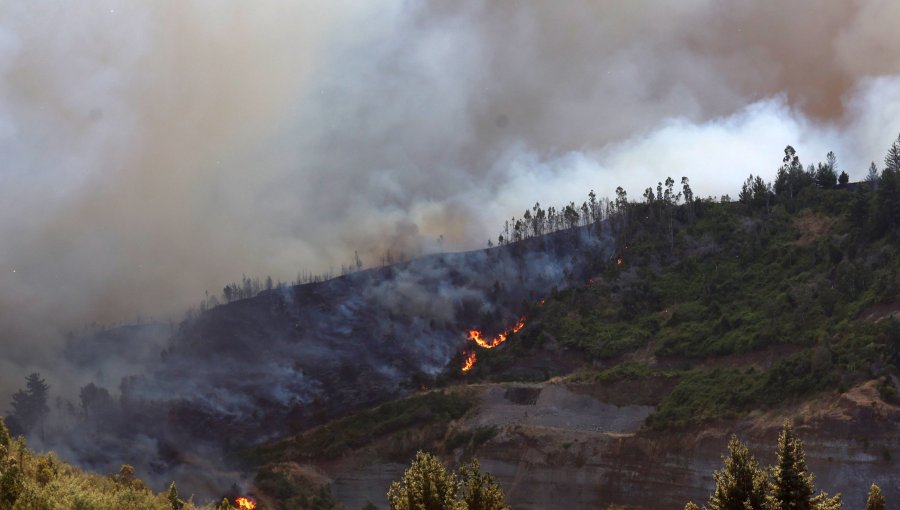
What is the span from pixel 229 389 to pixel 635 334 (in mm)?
79885

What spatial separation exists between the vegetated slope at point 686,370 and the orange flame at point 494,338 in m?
3.99

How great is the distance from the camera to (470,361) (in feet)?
606

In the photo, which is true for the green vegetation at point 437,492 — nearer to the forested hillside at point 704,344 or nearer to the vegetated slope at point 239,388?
the forested hillside at point 704,344

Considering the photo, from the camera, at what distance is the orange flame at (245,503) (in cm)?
13450

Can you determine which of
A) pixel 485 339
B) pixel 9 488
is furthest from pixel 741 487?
pixel 485 339

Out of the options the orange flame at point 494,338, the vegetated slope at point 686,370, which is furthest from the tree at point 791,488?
the orange flame at point 494,338

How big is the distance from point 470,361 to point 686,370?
53496 millimetres

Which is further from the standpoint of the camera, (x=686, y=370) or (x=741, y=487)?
(x=686, y=370)

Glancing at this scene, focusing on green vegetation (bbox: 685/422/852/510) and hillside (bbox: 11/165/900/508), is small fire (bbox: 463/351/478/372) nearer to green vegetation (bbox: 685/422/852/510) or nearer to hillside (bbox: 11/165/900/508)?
hillside (bbox: 11/165/900/508)

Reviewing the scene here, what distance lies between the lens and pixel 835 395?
10875 cm

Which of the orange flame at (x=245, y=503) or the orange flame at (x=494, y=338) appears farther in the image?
the orange flame at (x=494, y=338)

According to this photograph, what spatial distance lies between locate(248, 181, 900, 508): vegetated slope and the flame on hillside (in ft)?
13.7

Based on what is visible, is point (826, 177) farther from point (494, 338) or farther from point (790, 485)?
point (790, 485)

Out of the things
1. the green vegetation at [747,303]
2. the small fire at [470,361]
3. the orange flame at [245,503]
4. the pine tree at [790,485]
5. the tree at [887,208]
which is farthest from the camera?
the small fire at [470,361]
